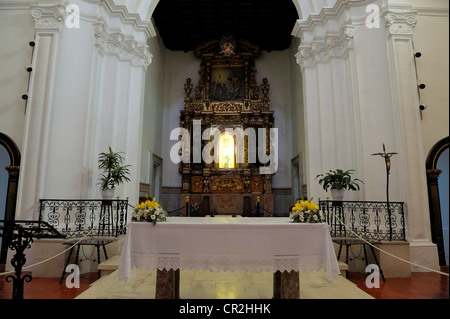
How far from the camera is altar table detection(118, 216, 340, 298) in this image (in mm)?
3641

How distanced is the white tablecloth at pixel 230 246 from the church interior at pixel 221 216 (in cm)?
2

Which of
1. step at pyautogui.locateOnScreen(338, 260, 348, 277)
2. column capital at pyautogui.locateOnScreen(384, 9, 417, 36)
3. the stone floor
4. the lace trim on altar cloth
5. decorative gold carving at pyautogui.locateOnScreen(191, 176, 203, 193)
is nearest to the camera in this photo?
→ the lace trim on altar cloth

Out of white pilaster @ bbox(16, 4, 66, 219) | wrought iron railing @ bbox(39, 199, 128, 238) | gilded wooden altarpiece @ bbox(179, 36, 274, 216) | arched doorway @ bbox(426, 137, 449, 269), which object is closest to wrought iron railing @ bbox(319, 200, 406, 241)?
arched doorway @ bbox(426, 137, 449, 269)

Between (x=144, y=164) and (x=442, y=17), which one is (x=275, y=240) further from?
(x=144, y=164)

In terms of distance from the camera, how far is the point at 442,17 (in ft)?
24.3

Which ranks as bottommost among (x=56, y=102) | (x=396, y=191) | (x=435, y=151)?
(x=396, y=191)

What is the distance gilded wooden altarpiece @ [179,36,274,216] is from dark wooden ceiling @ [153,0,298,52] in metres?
0.57

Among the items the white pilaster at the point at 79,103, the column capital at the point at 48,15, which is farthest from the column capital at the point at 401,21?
the column capital at the point at 48,15

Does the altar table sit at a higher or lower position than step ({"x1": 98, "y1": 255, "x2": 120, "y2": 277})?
higher

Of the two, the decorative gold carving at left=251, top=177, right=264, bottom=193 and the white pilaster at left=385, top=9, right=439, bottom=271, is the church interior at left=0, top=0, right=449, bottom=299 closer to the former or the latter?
the white pilaster at left=385, top=9, right=439, bottom=271

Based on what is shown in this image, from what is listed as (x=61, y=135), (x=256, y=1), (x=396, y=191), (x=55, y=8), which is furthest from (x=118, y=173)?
(x=256, y=1)

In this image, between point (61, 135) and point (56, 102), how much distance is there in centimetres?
78

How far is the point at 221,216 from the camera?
8172 millimetres

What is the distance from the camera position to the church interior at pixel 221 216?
3756mm
